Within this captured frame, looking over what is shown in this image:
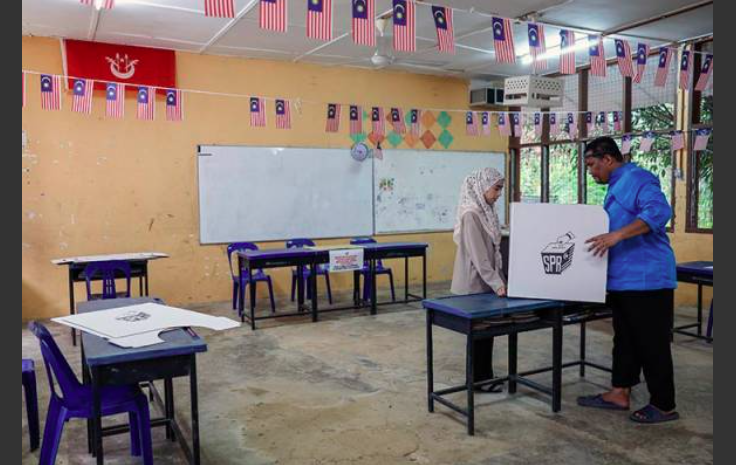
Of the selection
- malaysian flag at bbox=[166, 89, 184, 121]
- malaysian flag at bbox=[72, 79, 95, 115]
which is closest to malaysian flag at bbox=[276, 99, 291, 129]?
malaysian flag at bbox=[166, 89, 184, 121]

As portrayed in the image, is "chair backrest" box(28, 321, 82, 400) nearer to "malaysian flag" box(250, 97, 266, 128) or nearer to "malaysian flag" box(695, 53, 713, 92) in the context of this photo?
"malaysian flag" box(250, 97, 266, 128)

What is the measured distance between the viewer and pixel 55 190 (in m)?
6.31

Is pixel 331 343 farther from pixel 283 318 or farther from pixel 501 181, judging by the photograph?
pixel 501 181

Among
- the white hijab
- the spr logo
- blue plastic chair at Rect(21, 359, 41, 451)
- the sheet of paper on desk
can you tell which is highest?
the white hijab

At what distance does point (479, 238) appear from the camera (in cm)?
349

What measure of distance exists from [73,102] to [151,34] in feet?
3.45

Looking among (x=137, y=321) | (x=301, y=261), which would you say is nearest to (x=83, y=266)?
(x=301, y=261)

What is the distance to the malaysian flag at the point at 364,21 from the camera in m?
3.72

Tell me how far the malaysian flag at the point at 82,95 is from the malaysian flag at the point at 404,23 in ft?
11.6

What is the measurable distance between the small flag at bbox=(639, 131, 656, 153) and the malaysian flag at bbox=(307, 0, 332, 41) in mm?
4641

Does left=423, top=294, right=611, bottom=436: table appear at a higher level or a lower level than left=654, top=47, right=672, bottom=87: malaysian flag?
lower

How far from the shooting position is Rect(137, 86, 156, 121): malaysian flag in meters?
6.07

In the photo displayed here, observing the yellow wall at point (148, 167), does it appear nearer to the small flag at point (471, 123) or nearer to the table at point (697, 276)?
the small flag at point (471, 123)
